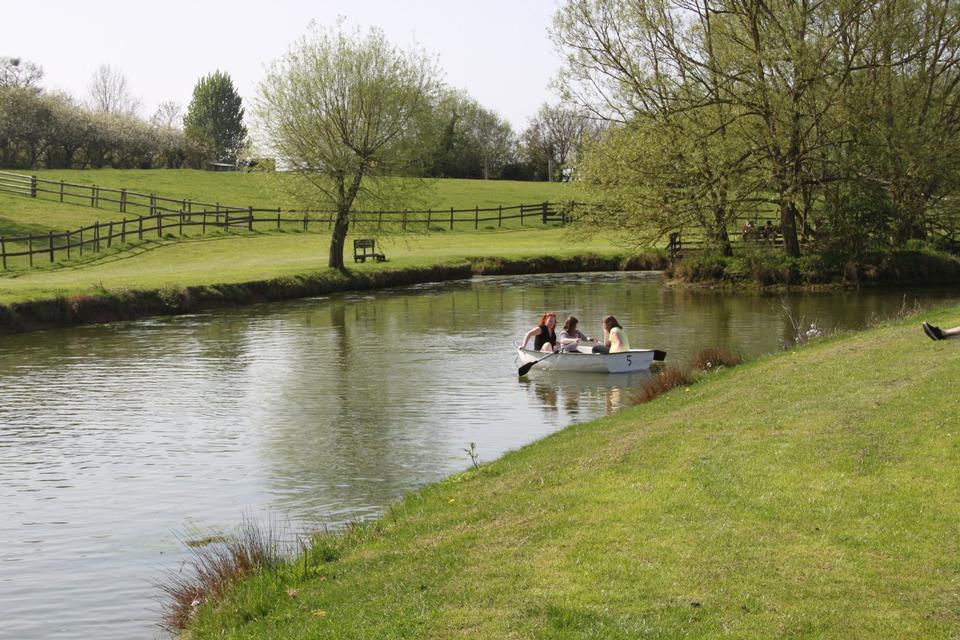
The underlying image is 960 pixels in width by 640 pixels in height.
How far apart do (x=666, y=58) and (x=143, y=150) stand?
82.8 m

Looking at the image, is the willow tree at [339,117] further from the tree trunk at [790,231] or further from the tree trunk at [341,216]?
the tree trunk at [790,231]

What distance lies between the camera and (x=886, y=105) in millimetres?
46844

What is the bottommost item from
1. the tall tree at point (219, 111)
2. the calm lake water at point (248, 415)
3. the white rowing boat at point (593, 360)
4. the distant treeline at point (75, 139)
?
the calm lake water at point (248, 415)

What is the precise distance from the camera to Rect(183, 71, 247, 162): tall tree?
16538cm

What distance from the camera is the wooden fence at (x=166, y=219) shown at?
181ft

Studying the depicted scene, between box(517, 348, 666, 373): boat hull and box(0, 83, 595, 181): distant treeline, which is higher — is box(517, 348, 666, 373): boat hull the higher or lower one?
the lower one

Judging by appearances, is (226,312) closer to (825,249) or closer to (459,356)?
(459,356)

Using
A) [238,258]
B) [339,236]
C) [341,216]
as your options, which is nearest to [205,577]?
[339,236]

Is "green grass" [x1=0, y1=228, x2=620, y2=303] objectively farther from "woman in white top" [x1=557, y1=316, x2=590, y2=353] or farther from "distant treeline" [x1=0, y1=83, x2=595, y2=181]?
"woman in white top" [x1=557, y1=316, x2=590, y2=353]

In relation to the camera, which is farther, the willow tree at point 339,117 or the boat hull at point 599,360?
the willow tree at point 339,117

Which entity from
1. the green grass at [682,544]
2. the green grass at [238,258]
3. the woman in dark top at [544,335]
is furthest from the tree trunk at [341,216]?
the green grass at [682,544]

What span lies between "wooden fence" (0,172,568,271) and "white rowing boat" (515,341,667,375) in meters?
27.4

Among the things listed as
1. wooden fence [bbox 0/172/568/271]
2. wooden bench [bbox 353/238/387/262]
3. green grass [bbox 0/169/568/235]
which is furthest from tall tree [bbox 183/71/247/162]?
wooden bench [bbox 353/238/387/262]

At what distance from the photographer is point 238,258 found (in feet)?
192
